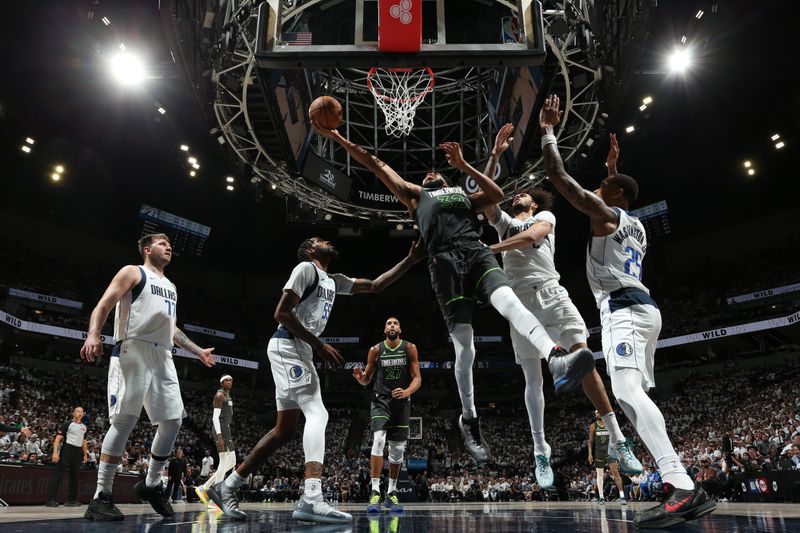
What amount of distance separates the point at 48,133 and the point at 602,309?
2567 centimetres

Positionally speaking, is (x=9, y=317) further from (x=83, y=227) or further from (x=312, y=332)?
(x=312, y=332)

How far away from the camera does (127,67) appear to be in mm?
15453

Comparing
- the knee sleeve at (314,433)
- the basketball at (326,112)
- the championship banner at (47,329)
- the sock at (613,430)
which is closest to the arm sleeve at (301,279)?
the knee sleeve at (314,433)

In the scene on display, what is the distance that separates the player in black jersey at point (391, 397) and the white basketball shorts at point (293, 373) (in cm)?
228

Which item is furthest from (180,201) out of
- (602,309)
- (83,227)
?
(602,309)

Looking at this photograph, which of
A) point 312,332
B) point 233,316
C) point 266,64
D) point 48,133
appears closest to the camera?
point 312,332

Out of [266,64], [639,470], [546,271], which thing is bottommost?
[639,470]

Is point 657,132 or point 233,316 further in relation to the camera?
point 233,316

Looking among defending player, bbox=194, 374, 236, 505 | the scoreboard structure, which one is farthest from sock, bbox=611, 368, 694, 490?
the scoreboard structure

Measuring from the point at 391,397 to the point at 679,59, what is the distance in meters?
13.4

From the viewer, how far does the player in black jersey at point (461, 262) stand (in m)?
4.21

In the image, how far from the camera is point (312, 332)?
5227 mm

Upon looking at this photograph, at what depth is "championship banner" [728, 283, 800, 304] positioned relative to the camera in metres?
26.3

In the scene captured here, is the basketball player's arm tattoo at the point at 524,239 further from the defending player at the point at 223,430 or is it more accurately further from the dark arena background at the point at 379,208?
the defending player at the point at 223,430
